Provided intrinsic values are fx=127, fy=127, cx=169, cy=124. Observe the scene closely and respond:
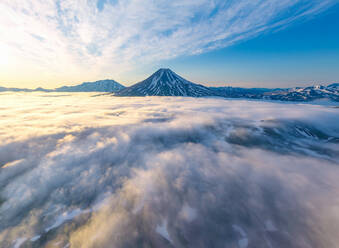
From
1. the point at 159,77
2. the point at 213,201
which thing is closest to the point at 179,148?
the point at 213,201

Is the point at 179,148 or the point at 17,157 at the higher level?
the point at 17,157

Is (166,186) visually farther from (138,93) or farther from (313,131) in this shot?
(138,93)

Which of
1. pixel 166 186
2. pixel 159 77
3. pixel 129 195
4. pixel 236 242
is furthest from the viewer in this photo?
pixel 159 77

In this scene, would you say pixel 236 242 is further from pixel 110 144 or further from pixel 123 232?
pixel 110 144

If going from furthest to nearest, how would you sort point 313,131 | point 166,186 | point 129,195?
point 313,131 < point 166,186 < point 129,195

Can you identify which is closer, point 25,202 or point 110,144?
point 25,202

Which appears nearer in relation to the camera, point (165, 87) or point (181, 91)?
point (181, 91)

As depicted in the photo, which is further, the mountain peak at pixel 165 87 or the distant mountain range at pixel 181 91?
the mountain peak at pixel 165 87

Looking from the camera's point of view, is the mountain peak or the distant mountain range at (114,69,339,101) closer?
the distant mountain range at (114,69,339,101)

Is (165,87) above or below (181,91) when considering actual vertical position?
above
